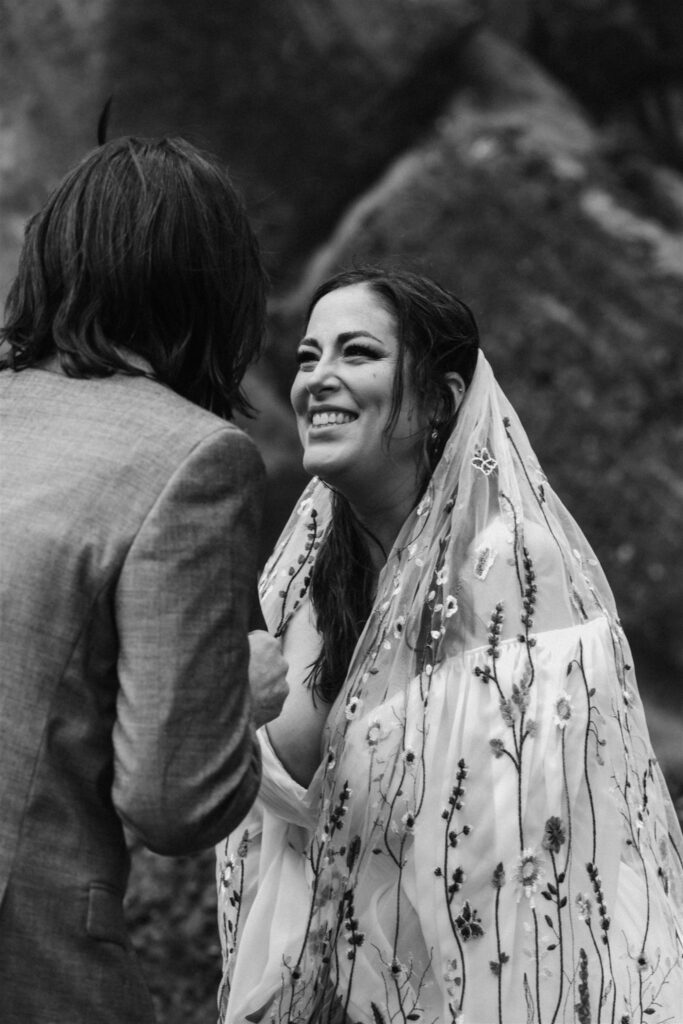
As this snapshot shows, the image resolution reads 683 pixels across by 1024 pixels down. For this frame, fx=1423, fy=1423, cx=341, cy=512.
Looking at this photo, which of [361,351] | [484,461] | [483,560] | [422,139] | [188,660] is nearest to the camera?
[188,660]

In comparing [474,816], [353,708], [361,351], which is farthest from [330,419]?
[474,816]

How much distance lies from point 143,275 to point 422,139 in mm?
4053

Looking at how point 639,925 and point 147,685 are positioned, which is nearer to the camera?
point 147,685

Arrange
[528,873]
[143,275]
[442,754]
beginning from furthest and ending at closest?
1. [442,754]
2. [528,873]
3. [143,275]

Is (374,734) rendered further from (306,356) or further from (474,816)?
(306,356)

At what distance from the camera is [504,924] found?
2.47 metres

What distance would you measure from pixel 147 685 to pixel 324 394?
1.26m

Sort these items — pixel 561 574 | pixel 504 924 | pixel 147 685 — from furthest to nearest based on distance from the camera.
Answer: pixel 561 574 → pixel 504 924 → pixel 147 685

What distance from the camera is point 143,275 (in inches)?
75.8

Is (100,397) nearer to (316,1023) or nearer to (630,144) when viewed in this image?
(316,1023)

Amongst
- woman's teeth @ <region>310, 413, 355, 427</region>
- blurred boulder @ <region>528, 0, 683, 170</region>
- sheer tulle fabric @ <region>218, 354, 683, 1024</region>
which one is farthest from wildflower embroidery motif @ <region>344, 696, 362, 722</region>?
blurred boulder @ <region>528, 0, 683, 170</region>

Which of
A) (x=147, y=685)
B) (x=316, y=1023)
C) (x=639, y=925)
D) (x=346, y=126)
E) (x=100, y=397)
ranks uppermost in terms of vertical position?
(x=100, y=397)

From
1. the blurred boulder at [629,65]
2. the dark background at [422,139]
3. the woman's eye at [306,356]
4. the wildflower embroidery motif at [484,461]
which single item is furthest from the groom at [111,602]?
the blurred boulder at [629,65]

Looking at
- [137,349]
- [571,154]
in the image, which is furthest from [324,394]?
[571,154]
